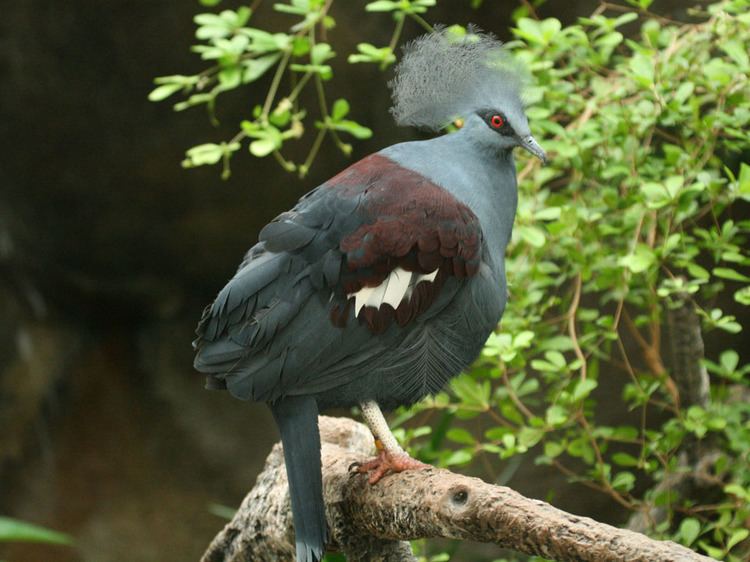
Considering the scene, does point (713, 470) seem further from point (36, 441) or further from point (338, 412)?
point (36, 441)

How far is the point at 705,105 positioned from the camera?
2.71 meters

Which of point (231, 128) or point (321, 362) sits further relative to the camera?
point (231, 128)

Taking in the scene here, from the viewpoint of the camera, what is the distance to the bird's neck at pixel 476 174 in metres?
1.79

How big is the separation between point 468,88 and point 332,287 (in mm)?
514

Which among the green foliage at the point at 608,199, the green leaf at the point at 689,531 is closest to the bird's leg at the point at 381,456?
the green foliage at the point at 608,199

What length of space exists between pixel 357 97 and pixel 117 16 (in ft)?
3.05

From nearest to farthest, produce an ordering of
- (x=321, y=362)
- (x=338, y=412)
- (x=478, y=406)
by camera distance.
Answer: (x=321, y=362) < (x=478, y=406) < (x=338, y=412)

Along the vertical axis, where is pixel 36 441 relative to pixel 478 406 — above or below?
below

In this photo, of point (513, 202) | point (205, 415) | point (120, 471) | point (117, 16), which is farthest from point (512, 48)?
point (120, 471)

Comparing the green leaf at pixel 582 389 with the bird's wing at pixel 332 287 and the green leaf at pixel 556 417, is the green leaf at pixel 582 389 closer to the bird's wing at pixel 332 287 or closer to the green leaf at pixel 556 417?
the green leaf at pixel 556 417

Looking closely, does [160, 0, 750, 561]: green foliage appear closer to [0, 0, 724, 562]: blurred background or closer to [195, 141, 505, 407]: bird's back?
[195, 141, 505, 407]: bird's back

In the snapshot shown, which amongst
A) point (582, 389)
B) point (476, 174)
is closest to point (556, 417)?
point (582, 389)

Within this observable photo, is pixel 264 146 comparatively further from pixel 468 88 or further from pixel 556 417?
pixel 556 417

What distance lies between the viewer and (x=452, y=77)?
190 centimetres
